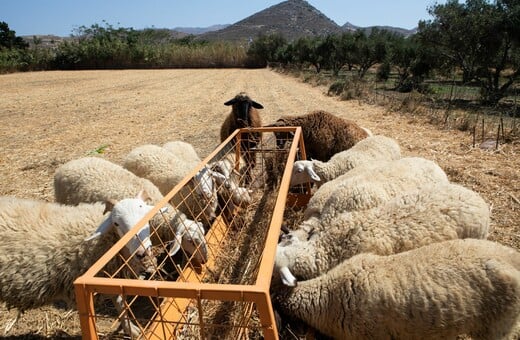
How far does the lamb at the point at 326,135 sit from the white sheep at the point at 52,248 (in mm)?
3926

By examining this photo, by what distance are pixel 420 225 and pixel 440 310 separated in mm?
910

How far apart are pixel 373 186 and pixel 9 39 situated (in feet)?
233

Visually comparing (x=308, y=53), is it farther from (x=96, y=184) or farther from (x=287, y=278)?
(x=287, y=278)

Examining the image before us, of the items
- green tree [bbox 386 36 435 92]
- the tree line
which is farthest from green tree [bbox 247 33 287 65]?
green tree [bbox 386 36 435 92]

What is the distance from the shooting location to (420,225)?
3.30 m

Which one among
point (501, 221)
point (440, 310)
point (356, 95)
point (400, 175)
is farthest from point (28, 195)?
point (356, 95)

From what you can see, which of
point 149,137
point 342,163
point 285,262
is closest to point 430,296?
point 285,262

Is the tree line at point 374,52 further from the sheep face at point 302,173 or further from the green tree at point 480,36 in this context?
the sheep face at point 302,173

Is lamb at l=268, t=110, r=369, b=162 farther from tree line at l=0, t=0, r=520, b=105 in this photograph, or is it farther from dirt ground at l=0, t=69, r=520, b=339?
tree line at l=0, t=0, r=520, b=105

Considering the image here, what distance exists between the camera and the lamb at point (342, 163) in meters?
5.23

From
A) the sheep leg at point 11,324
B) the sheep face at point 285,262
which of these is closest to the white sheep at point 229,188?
the sheep face at point 285,262

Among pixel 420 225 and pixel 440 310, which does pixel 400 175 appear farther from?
pixel 440 310

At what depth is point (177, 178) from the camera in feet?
17.1

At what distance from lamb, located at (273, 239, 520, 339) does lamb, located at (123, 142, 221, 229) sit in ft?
7.08
